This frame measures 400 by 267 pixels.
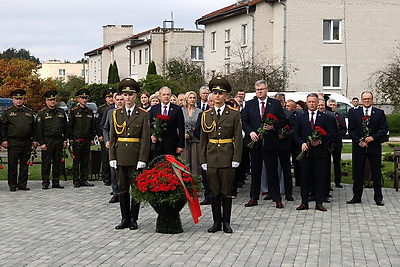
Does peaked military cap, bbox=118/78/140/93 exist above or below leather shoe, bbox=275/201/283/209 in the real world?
above

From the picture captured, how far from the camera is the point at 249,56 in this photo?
160ft

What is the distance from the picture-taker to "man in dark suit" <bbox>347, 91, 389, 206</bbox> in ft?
46.3

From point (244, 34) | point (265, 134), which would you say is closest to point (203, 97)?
A: point (265, 134)

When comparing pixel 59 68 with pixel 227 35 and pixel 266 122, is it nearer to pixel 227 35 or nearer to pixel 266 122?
pixel 227 35

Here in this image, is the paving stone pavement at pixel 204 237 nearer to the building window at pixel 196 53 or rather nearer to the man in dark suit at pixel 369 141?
the man in dark suit at pixel 369 141

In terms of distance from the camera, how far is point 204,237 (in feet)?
34.7

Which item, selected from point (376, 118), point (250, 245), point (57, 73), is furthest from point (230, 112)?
point (57, 73)

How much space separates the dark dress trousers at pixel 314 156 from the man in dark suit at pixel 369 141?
29.4 inches

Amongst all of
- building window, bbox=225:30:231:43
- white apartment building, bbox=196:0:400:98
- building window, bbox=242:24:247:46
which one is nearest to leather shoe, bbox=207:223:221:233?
white apartment building, bbox=196:0:400:98

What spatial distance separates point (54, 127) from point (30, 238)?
21.4 feet

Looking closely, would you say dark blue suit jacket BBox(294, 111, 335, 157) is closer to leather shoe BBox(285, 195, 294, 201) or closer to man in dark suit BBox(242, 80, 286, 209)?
man in dark suit BBox(242, 80, 286, 209)

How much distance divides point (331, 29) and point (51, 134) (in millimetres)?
32108

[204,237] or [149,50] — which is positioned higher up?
[149,50]

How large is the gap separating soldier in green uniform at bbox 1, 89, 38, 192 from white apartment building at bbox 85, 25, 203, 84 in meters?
44.5
